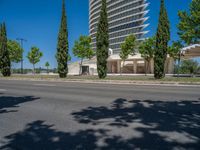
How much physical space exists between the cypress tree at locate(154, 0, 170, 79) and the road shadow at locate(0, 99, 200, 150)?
17.3 m

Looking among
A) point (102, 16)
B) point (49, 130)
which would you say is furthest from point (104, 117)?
point (102, 16)

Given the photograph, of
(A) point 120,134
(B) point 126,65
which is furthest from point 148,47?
(A) point 120,134

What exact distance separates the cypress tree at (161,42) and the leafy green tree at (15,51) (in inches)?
1615

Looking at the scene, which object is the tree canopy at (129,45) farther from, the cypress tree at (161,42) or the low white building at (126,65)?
the cypress tree at (161,42)

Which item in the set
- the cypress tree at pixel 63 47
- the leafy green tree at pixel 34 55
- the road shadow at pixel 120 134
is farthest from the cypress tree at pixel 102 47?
the leafy green tree at pixel 34 55

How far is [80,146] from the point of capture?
3.68 meters

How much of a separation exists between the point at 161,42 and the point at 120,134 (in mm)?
20199

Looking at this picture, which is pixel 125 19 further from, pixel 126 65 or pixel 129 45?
pixel 129 45

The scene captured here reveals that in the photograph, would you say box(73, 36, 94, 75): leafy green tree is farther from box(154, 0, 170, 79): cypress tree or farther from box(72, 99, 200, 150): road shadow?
box(72, 99, 200, 150): road shadow

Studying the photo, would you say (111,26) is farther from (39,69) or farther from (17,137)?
(17,137)

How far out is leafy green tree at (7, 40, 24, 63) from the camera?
5202 centimetres

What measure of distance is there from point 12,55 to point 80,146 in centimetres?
5423

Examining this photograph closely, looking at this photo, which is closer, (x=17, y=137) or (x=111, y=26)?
(x=17, y=137)

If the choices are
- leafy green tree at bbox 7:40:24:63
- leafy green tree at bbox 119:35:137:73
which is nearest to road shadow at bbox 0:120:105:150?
leafy green tree at bbox 119:35:137:73
